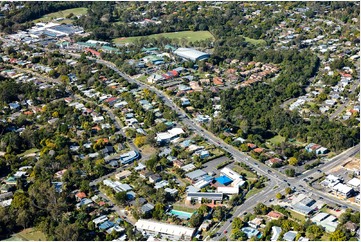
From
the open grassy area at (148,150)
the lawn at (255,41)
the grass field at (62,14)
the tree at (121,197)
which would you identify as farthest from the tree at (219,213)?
the grass field at (62,14)

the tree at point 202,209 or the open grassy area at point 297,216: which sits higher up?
the tree at point 202,209

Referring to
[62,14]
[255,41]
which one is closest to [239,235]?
[255,41]

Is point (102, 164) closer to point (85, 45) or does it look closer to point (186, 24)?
point (85, 45)

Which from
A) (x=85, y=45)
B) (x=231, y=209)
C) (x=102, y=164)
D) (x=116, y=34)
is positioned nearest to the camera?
(x=231, y=209)

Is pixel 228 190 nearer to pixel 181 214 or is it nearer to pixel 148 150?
pixel 181 214

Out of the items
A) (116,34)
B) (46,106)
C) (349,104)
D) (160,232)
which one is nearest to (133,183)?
(160,232)

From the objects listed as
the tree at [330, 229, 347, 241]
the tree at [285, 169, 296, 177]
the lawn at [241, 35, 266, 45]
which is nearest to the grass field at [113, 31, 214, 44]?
the lawn at [241, 35, 266, 45]

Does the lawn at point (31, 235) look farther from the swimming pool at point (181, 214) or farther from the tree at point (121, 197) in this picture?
the swimming pool at point (181, 214)
